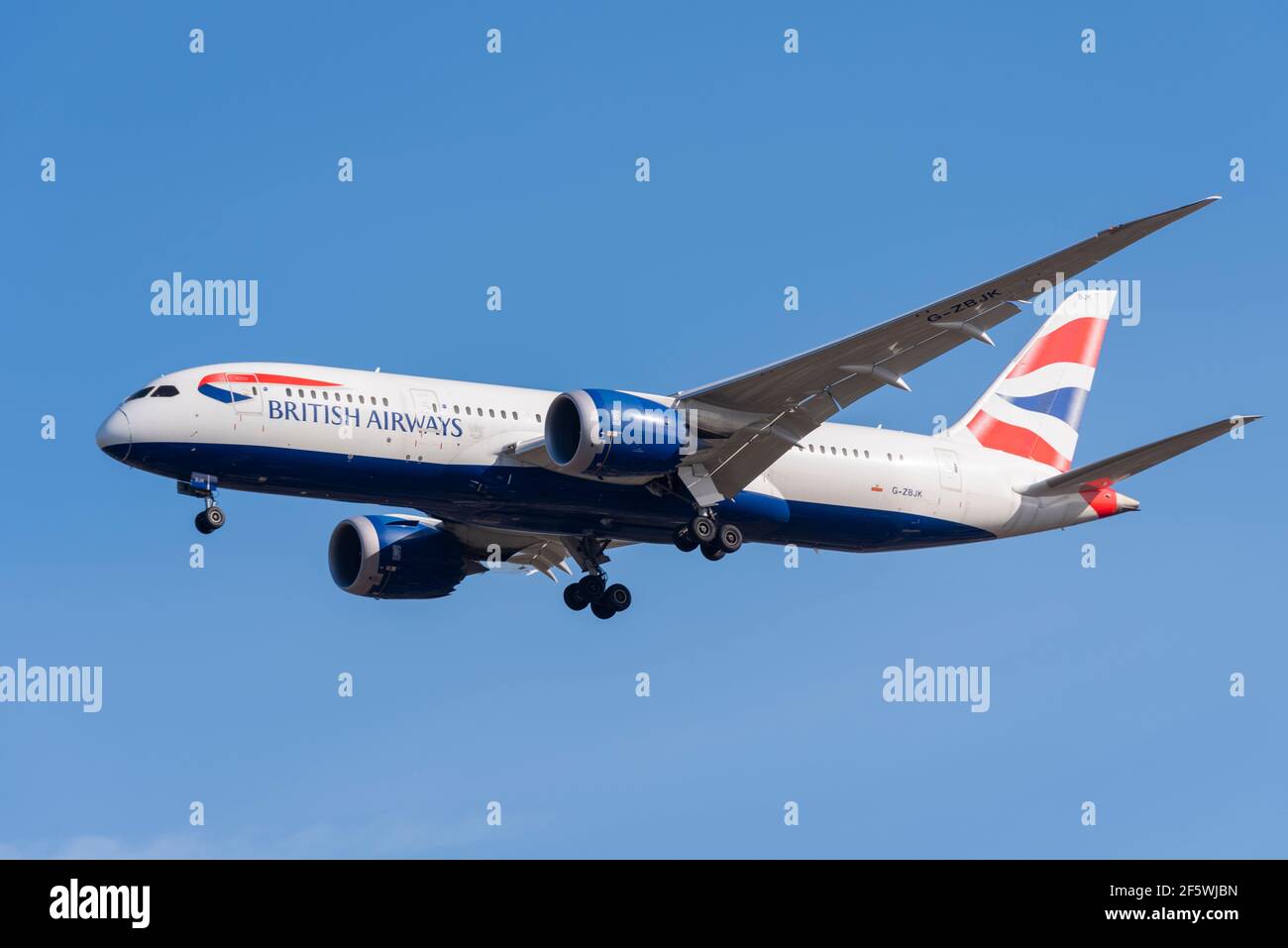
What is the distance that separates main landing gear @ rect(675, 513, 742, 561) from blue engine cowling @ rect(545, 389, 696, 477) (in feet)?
7.22

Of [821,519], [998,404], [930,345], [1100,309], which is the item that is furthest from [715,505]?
[1100,309]

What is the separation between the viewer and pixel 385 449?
38000 millimetres

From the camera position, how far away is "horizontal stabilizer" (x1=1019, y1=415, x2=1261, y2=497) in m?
38.2

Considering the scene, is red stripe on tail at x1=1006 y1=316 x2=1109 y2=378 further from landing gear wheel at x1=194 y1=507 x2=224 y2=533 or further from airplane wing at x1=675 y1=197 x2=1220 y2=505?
landing gear wheel at x1=194 y1=507 x2=224 y2=533

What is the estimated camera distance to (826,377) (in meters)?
39.4

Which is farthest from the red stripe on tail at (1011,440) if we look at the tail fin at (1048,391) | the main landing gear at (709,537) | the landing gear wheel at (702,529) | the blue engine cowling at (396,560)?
the blue engine cowling at (396,560)

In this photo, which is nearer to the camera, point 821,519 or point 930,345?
point 930,345

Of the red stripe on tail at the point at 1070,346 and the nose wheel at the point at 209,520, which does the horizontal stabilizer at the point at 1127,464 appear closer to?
the red stripe on tail at the point at 1070,346

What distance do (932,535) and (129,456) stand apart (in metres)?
18.5

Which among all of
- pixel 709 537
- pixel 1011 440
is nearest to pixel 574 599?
pixel 709 537

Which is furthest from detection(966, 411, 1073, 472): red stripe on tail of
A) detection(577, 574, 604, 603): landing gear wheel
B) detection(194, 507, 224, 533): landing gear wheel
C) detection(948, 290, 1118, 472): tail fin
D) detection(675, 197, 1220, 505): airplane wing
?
detection(194, 507, 224, 533): landing gear wheel

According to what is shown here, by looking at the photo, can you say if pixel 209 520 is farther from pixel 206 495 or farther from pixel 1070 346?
pixel 1070 346

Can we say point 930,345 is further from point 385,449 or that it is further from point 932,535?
point 385,449

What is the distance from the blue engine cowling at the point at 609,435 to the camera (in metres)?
38.2
